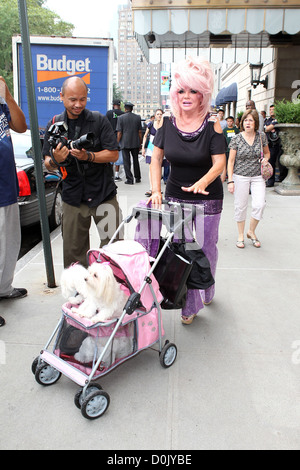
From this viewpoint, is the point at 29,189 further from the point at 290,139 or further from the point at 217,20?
the point at 217,20

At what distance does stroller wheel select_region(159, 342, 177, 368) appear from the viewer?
284 centimetres

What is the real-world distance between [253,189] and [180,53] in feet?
38.0

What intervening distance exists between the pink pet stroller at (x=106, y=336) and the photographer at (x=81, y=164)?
0.94 m

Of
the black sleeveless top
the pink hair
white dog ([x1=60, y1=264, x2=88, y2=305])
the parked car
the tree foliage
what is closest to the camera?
white dog ([x1=60, y1=264, x2=88, y2=305])

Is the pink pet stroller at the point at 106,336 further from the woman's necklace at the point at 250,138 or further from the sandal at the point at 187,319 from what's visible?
the woman's necklace at the point at 250,138

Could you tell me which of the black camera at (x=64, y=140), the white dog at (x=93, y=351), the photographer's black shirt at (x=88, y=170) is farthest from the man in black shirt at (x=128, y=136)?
the white dog at (x=93, y=351)

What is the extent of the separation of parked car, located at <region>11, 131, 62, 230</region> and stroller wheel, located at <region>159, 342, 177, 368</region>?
307 centimetres

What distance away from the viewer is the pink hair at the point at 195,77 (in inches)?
114

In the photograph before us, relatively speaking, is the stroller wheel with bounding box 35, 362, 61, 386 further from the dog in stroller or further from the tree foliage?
the tree foliage

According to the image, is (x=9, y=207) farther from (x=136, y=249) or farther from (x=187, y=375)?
(x=187, y=375)

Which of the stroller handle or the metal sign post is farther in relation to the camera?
the metal sign post

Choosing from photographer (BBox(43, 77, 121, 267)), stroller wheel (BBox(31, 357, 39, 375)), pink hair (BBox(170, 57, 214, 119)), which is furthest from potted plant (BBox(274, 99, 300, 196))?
stroller wheel (BBox(31, 357, 39, 375))
